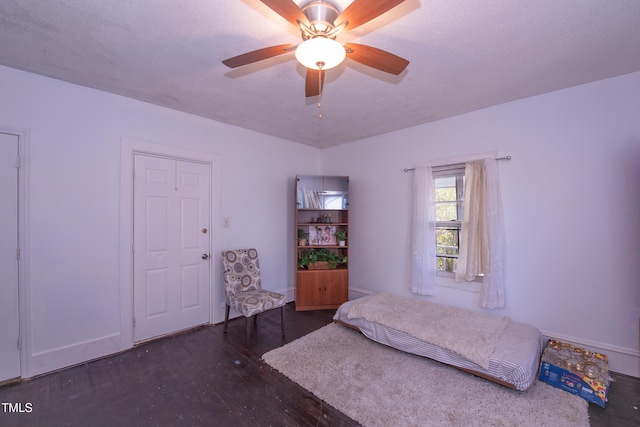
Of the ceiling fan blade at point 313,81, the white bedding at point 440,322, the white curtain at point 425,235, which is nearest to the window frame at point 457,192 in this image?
the white curtain at point 425,235

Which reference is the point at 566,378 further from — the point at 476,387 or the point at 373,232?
the point at 373,232

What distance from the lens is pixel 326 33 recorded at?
1.50m

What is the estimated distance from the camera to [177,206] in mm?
3064

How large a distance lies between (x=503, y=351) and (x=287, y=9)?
272cm

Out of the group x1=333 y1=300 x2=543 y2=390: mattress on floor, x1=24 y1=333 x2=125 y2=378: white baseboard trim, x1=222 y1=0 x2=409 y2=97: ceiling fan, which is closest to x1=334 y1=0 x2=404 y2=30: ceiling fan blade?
x1=222 y1=0 x2=409 y2=97: ceiling fan

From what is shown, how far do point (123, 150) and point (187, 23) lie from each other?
161cm

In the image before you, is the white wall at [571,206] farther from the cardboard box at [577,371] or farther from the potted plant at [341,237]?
the potted plant at [341,237]

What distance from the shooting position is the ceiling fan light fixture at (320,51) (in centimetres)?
135

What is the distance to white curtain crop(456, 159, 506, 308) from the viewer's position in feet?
9.04

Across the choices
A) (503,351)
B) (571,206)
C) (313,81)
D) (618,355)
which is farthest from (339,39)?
(618,355)

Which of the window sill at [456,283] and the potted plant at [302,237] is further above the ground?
the potted plant at [302,237]

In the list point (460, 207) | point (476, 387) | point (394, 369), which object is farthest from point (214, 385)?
point (460, 207)

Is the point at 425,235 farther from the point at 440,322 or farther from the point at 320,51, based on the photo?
the point at 320,51

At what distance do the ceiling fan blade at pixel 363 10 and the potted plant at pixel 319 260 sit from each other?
3031 millimetres
